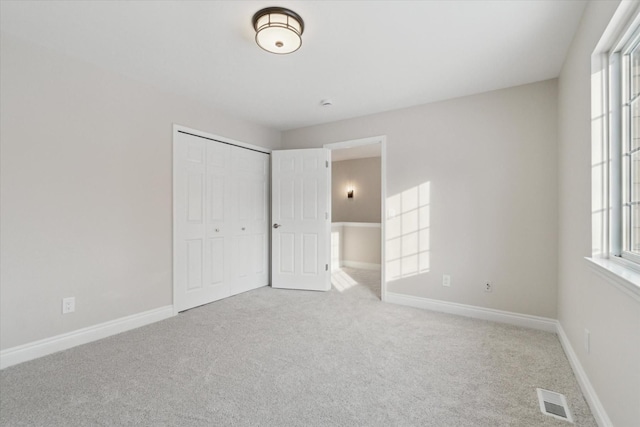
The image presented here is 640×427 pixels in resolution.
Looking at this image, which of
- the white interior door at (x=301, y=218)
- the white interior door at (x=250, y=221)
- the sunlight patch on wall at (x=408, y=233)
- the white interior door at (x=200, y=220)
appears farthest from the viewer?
the white interior door at (x=301, y=218)

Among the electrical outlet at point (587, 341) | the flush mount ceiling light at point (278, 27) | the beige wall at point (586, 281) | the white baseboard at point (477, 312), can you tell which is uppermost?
the flush mount ceiling light at point (278, 27)

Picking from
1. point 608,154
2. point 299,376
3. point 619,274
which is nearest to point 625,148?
point 608,154

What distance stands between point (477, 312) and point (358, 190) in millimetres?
4349

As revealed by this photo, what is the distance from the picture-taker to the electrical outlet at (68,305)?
7.97ft

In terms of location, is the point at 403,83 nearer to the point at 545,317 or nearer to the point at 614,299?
the point at 614,299

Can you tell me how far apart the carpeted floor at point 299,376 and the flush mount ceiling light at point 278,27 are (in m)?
2.29

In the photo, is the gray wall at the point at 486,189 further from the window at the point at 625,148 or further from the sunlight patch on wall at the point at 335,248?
the sunlight patch on wall at the point at 335,248

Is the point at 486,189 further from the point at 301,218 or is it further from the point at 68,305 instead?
the point at 68,305

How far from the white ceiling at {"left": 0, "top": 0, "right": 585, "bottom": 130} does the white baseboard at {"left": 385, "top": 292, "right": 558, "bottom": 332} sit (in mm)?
2298

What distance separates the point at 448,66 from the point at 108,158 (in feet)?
10.4

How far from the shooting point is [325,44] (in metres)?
2.27

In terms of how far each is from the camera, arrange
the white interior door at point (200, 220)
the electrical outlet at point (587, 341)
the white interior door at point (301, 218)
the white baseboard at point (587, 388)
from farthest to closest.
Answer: the white interior door at point (301, 218)
the white interior door at point (200, 220)
the electrical outlet at point (587, 341)
the white baseboard at point (587, 388)

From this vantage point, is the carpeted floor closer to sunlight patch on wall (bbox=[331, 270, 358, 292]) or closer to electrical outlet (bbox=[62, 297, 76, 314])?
electrical outlet (bbox=[62, 297, 76, 314])

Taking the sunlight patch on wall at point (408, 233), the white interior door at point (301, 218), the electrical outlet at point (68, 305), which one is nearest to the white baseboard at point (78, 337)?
the electrical outlet at point (68, 305)
